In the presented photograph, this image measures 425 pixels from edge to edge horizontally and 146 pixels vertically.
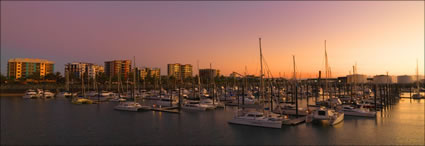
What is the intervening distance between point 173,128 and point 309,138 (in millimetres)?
19920

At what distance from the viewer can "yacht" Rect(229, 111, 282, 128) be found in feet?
124

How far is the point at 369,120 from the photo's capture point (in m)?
46.2

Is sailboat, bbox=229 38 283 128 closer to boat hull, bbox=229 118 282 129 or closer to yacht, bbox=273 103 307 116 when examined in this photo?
boat hull, bbox=229 118 282 129

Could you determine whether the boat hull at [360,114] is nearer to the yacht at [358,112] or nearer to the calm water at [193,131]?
the yacht at [358,112]

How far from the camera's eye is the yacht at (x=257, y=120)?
37938mm

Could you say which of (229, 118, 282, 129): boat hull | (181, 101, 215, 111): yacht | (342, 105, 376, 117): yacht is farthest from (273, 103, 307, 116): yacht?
(181, 101, 215, 111): yacht

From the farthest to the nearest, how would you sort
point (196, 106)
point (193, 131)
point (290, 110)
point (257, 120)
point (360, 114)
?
point (196, 106)
point (290, 110)
point (360, 114)
point (193, 131)
point (257, 120)

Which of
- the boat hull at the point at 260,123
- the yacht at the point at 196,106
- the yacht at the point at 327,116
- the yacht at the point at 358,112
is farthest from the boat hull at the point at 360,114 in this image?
the yacht at the point at 196,106

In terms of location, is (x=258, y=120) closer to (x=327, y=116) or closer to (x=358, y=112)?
(x=327, y=116)

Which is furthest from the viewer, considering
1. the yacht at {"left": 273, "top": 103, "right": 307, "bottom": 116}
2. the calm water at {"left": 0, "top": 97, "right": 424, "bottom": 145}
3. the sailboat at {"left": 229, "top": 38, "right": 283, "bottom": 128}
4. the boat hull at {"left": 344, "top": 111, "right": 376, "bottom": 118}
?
the yacht at {"left": 273, "top": 103, "right": 307, "bottom": 116}

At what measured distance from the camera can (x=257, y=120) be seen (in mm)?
38750

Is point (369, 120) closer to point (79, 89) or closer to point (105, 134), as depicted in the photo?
point (105, 134)

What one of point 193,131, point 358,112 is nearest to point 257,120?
point 193,131

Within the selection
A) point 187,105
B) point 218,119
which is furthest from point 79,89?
point 218,119
